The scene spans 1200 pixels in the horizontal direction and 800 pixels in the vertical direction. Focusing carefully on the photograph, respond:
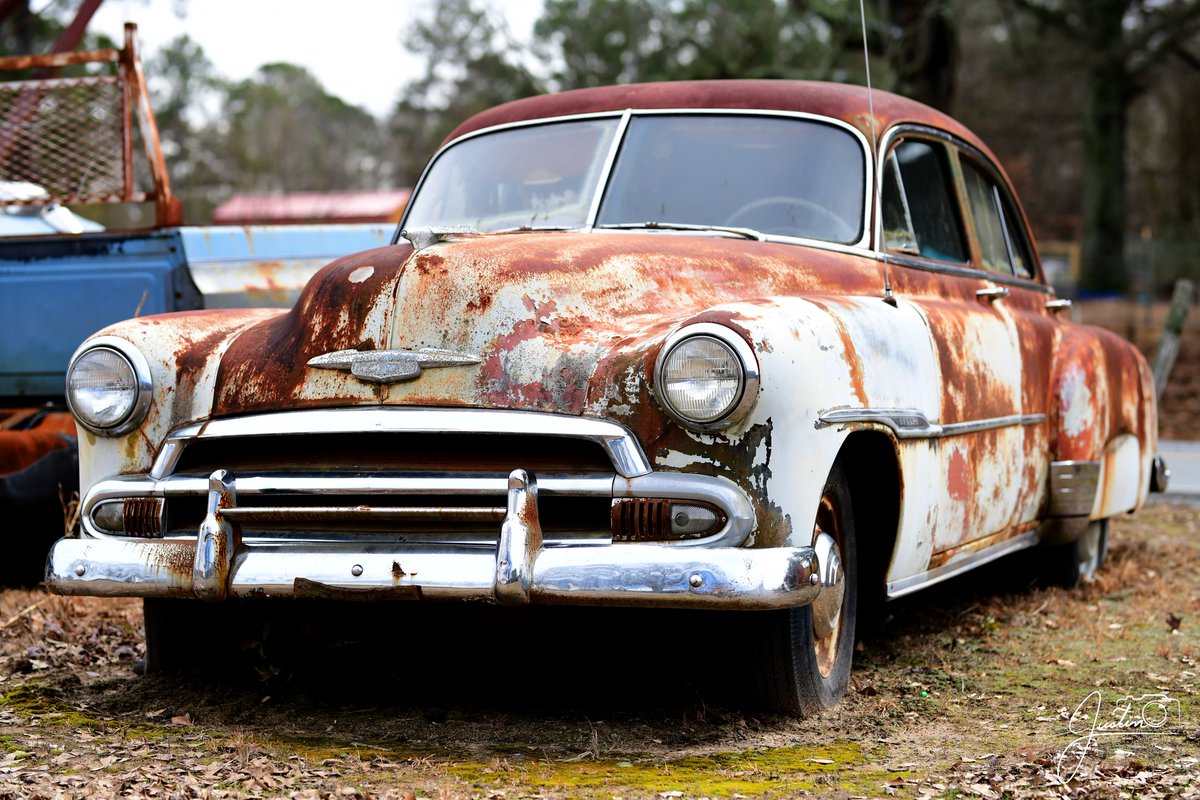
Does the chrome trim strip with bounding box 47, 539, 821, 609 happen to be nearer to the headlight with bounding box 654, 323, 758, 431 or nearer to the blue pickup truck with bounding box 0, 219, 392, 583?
the headlight with bounding box 654, 323, 758, 431

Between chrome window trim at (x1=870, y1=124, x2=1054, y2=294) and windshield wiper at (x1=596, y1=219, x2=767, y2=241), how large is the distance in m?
0.39

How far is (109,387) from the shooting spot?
13.3 ft

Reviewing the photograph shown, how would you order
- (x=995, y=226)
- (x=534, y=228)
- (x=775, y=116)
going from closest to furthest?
(x=534, y=228), (x=775, y=116), (x=995, y=226)

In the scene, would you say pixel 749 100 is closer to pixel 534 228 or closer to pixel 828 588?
pixel 534 228

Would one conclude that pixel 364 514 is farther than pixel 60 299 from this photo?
No

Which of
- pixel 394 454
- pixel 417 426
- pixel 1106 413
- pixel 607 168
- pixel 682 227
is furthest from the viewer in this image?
pixel 1106 413

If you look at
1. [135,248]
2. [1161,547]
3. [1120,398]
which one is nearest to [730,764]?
[1120,398]

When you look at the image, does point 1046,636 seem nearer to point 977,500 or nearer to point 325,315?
point 977,500

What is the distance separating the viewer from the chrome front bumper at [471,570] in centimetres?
338

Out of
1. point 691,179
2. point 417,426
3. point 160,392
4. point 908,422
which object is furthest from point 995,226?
point 160,392

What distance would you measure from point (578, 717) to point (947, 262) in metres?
2.23

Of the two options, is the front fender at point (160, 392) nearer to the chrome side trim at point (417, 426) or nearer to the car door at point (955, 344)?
the chrome side trim at point (417, 426)

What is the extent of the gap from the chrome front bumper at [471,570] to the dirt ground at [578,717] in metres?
0.38

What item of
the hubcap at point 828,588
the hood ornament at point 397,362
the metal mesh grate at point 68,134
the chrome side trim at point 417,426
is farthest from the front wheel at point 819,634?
the metal mesh grate at point 68,134
